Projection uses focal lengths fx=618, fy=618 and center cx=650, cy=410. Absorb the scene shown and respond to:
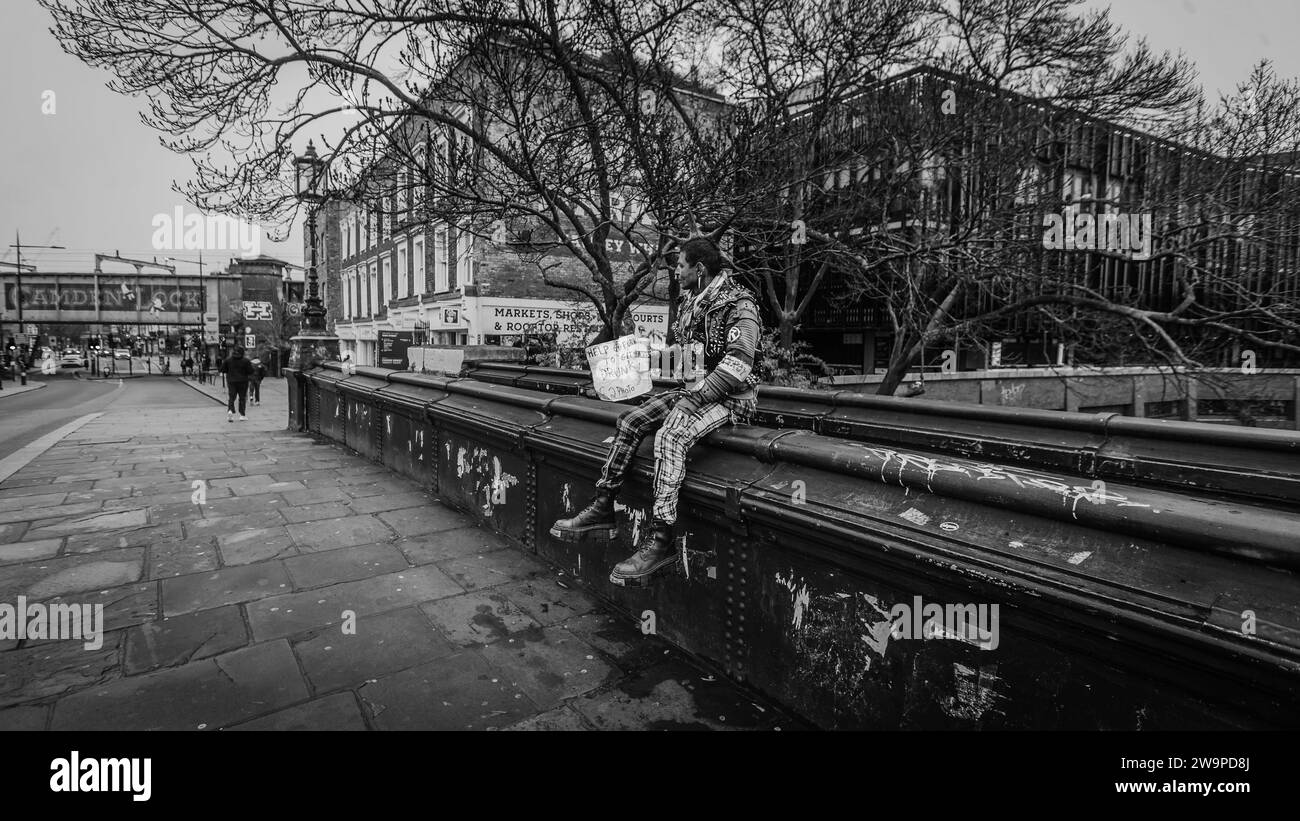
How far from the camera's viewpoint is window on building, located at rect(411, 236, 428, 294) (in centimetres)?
2564

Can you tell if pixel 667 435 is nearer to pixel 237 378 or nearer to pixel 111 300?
pixel 237 378

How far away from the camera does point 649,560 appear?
10.6 ft

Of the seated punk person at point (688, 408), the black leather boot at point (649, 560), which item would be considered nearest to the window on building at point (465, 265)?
the seated punk person at point (688, 408)

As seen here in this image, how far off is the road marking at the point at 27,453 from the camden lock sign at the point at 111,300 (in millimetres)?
64130

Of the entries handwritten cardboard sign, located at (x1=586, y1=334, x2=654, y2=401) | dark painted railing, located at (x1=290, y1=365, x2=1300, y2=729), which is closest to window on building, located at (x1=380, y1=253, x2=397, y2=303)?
dark painted railing, located at (x1=290, y1=365, x2=1300, y2=729)

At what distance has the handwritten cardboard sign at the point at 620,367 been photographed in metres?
3.79

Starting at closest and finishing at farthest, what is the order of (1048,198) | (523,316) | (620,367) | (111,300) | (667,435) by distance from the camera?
(667,435)
(620,367)
(1048,198)
(523,316)
(111,300)

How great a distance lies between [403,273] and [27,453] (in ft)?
64.2

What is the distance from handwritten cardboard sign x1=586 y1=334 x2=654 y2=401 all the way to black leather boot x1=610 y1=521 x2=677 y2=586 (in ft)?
3.07

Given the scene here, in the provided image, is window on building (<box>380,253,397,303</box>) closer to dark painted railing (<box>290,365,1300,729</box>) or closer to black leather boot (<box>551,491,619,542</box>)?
dark painted railing (<box>290,365,1300,729</box>)

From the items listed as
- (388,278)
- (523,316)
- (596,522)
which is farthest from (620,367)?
(388,278)

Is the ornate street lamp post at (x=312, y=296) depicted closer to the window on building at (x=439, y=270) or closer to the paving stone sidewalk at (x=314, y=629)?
the paving stone sidewalk at (x=314, y=629)

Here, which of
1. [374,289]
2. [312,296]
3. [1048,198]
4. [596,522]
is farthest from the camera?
[374,289]
